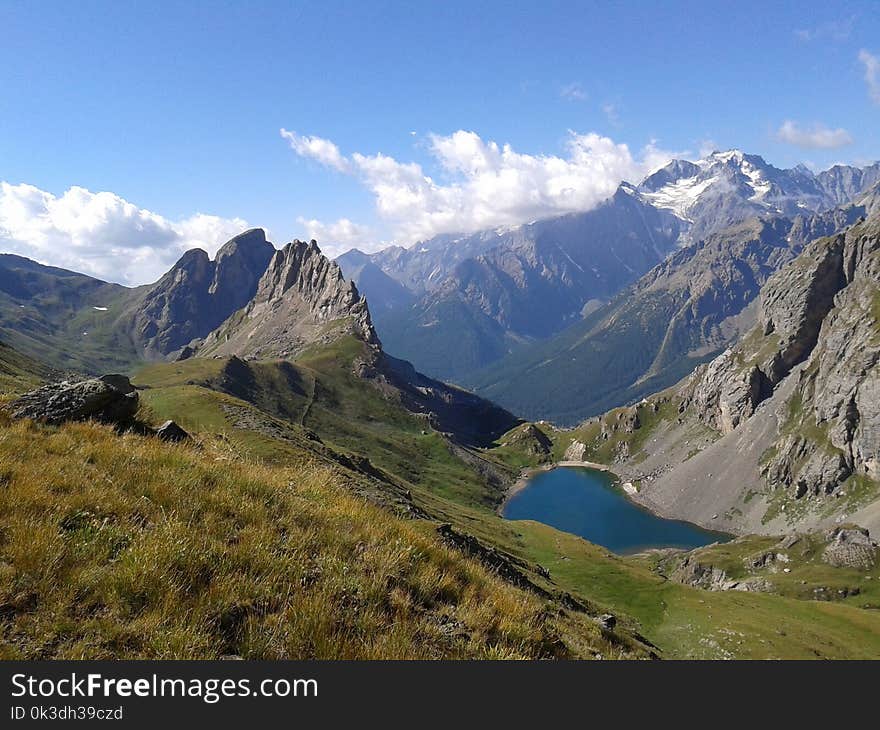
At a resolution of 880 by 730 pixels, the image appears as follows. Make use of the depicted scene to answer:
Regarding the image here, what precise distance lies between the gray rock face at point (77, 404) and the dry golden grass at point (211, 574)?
9.32 feet

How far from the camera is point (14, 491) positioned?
10.2 m

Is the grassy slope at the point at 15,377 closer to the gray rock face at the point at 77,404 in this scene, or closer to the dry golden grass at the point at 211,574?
the gray rock face at the point at 77,404

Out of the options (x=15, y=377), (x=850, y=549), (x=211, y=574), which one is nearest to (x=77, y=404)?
(x=211, y=574)

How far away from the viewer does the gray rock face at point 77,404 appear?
17094 mm

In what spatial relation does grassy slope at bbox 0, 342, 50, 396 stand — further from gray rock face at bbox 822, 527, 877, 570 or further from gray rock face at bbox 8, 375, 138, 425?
gray rock face at bbox 822, 527, 877, 570

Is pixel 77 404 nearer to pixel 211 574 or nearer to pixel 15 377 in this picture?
pixel 211 574

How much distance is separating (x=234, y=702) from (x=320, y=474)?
11.4 metres

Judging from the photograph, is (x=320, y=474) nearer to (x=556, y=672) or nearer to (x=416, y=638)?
(x=416, y=638)

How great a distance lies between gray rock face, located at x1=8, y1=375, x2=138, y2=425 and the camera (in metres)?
17.1

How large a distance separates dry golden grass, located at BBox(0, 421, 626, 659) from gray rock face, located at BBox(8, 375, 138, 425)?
9.32 feet

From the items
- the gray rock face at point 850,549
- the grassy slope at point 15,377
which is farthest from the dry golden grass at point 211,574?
the gray rock face at point 850,549

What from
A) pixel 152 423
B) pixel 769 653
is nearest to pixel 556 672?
pixel 152 423

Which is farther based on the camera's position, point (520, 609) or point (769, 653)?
point (769, 653)

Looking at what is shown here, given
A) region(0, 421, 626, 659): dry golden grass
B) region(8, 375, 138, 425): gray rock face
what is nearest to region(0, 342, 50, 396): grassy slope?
region(8, 375, 138, 425): gray rock face
